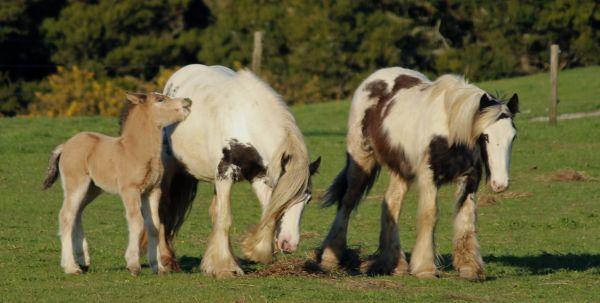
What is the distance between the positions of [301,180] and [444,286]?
159cm

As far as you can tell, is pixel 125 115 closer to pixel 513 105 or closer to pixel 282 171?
pixel 282 171

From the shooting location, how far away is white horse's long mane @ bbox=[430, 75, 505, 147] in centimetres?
1077

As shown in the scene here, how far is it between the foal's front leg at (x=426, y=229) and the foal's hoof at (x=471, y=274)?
261mm

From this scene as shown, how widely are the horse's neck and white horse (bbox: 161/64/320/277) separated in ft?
1.62

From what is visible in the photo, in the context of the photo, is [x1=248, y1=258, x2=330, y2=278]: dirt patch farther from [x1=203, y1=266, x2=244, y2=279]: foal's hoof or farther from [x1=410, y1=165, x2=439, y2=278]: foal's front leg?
[x1=410, y1=165, x2=439, y2=278]: foal's front leg

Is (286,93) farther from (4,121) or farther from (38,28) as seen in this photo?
(4,121)

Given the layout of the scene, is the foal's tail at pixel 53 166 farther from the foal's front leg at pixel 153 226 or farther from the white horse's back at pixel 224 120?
the white horse's back at pixel 224 120

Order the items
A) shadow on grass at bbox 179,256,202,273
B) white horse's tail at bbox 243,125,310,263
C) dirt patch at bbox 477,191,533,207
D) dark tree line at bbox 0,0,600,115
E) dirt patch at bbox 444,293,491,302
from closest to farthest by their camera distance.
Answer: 1. dirt patch at bbox 444,293,491,302
2. white horse's tail at bbox 243,125,310,263
3. shadow on grass at bbox 179,256,202,273
4. dirt patch at bbox 477,191,533,207
5. dark tree line at bbox 0,0,600,115

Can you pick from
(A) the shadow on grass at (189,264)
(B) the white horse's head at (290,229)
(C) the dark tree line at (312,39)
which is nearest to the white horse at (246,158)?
(B) the white horse's head at (290,229)

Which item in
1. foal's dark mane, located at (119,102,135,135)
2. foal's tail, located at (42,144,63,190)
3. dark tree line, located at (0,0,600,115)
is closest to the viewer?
foal's tail, located at (42,144,63,190)

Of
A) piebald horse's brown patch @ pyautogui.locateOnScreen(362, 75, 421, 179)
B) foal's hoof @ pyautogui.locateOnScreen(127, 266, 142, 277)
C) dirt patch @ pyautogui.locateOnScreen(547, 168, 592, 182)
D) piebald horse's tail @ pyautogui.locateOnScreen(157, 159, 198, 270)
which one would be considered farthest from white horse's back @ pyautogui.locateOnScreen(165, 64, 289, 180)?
dirt patch @ pyautogui.locateOnScreen(547, 168, 592, 182)

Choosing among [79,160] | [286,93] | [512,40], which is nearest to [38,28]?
[286,93]

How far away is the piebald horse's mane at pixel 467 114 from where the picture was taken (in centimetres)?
1077

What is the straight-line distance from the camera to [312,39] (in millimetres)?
47688
